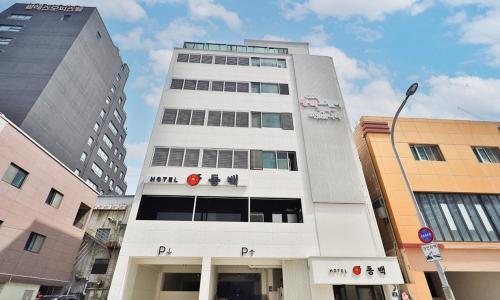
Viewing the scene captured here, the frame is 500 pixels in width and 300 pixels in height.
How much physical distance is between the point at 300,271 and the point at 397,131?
15.1 m

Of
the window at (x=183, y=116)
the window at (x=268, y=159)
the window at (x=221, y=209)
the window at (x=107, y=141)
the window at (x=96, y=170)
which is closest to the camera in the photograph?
the window at (x=221, y=209)

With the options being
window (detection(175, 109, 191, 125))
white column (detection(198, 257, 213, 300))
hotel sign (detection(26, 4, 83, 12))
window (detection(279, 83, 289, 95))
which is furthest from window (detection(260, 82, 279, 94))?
hotel sign (detection(26, 4, 83, 12))

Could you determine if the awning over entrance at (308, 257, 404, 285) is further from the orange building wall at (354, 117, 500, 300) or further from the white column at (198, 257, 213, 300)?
the white column at (198, 257, 213, 300)

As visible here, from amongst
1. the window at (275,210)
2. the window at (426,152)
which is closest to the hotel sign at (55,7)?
the window at (275,210)

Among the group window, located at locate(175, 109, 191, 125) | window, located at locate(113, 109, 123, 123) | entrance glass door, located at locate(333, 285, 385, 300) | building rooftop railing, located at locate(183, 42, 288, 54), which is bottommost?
entrance glass door, located at locate(333, 285, 385, 300)

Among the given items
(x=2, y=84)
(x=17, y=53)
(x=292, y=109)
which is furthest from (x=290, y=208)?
(x=17, y=53)

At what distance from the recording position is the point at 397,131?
22.0m

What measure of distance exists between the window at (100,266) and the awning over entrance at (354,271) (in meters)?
23.1

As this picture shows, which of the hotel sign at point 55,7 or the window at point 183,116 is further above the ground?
the hotel sign at point 55,7

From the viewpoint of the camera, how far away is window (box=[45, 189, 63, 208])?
21.0 metres

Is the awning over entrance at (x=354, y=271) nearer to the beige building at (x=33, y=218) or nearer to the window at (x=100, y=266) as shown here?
the beige building at (x=33, y=218)

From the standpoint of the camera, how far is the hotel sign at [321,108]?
869 inches

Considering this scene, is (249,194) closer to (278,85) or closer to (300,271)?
(300,271)

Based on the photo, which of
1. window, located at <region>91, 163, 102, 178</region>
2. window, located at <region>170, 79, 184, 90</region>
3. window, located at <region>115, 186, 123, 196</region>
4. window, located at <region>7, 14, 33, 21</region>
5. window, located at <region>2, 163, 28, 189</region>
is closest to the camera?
window, located at <region>2, 163, 28, 189</region>
